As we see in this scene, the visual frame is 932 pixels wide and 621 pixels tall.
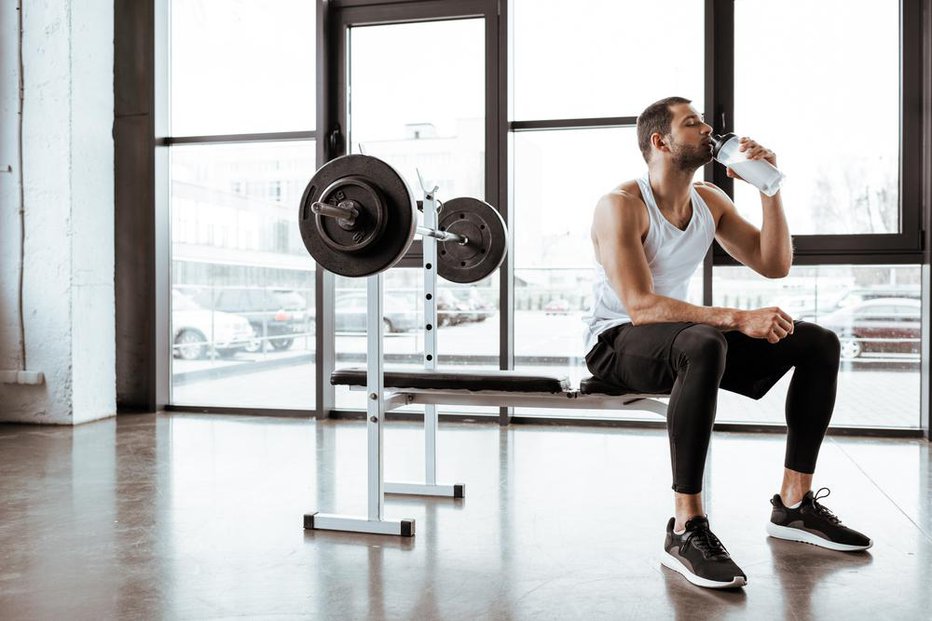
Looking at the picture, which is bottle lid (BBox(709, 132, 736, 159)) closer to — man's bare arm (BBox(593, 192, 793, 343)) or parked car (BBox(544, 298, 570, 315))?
man's bare arm (BBox(593, 192, 793, 343))

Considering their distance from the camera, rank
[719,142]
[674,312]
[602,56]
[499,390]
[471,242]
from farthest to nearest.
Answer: [602,56] < [471,242] < [499,390] < [719,142] < [674,312]

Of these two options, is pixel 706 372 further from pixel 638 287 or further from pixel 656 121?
pixel 656 121

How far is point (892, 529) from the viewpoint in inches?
84.0

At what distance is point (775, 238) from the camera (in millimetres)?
2141

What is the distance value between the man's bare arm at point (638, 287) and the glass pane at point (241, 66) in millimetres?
2445

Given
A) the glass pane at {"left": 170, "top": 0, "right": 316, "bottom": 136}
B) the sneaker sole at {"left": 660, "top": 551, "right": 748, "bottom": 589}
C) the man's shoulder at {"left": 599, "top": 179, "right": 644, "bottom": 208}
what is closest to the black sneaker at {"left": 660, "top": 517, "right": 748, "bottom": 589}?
the sneaker sole at {"left": 660, "top": 551, "right": 748, "bottom": 589}

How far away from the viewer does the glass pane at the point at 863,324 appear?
11.6 feet

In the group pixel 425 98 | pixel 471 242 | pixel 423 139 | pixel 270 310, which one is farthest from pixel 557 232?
pixel 270 310

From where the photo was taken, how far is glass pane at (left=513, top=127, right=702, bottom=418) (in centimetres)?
385

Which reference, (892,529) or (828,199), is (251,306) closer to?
(828,199)

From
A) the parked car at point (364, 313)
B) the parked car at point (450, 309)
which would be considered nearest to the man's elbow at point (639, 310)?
the parked car at point (450, 309)

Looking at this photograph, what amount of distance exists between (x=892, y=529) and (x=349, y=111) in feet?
9.70

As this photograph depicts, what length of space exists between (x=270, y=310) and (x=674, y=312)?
2745 millimetres

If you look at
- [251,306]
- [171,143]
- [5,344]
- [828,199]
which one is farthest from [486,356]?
[5,344]
